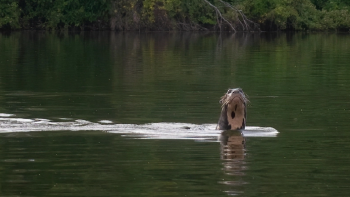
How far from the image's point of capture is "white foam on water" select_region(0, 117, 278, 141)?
48.9ft

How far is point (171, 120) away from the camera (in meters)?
17.0

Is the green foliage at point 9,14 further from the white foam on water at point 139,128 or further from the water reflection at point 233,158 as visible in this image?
the water reflection at point 233,158

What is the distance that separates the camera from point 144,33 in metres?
72.9

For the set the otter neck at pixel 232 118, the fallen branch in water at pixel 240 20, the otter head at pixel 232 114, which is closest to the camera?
the otter head at pixel 232 114

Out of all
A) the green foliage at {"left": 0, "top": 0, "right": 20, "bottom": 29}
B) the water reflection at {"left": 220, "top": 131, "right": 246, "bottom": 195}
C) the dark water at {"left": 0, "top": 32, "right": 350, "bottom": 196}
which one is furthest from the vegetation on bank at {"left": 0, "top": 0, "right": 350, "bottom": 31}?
the water reflection at {"left": 220, "top": 131, "right": 246, "bottom": 195}

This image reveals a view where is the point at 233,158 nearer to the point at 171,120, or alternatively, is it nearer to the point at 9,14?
the point at 171,120

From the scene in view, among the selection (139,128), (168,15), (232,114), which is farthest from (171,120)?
(168,15)

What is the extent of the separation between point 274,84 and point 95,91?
5437mm

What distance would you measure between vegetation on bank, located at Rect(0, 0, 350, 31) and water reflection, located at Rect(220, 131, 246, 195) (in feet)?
184

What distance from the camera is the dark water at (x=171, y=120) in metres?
10.4

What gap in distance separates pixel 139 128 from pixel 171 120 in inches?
56.0

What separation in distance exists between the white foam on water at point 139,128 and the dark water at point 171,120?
372 millimetres

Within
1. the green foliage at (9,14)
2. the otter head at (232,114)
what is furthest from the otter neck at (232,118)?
the green foliage at (9,14)

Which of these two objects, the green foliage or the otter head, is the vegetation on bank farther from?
the otter head
